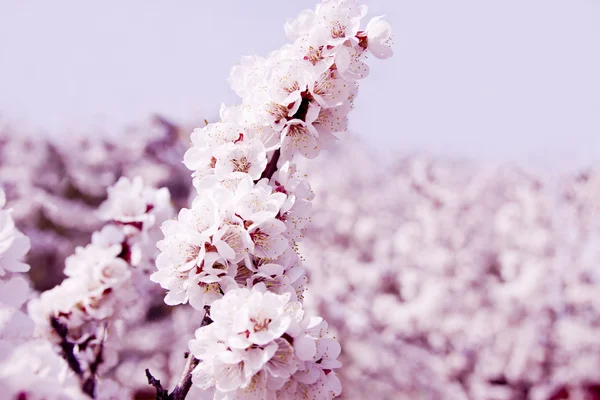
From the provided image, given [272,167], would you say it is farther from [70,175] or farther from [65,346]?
[70,175]

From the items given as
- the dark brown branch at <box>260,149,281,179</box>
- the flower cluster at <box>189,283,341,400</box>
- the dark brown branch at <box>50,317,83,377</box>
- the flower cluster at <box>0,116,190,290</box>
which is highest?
the flower cluster at <box>0,116,190,290</box>

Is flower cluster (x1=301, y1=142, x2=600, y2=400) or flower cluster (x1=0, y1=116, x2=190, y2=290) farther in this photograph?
flower cluster (x1=0, y1=116, x2=190, y2=290)

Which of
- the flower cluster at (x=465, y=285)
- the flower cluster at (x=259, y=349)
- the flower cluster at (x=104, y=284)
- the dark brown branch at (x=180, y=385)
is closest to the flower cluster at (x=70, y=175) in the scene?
the flower cluster at (x=465, y=285)

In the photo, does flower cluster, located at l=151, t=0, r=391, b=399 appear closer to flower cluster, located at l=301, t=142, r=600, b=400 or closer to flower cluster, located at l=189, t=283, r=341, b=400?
flower cluster, located at l=189, t=283, r=341, b=400

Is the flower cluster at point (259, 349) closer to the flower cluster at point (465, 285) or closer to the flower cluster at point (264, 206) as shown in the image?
the flower cluster at point (264, 206)

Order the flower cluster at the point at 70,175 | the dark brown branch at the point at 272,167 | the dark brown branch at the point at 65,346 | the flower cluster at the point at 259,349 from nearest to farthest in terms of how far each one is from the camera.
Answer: the flower cluster at the point at 259,349
the dark brown branch at the point at 272,167
the dark brown branch at the point at 65,346
the flower cluster at the point at 70,175

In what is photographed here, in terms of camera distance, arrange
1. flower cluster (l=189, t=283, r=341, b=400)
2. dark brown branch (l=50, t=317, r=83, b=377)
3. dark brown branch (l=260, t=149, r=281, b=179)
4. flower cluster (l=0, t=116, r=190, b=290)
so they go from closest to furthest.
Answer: flower cluster (l=189, t=283, r=341, b=400)
dark brown branch (l=260, t=149, r=281, b=179)
dark brown branch (l=50, t=317, r=83, b=377)
flower cluster (l=0, t=116, r=190, b=290)

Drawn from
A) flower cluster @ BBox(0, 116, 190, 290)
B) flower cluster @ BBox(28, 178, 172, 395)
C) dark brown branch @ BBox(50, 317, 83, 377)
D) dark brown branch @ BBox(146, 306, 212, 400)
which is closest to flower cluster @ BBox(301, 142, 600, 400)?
flower cluster @ BBox(0, 116, 190, 290)
